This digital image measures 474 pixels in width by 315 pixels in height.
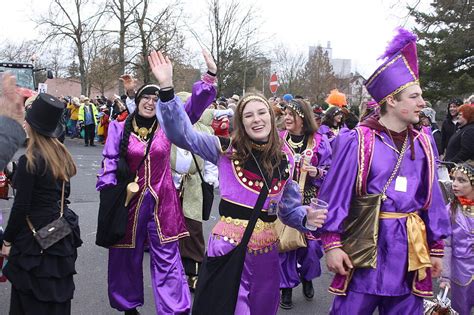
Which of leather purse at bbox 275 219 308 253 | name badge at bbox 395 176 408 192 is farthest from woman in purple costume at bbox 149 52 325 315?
leather purse at bbox 275 219 308 253

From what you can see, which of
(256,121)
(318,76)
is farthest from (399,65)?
(318,76)

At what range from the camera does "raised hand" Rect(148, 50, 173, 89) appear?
277 cm

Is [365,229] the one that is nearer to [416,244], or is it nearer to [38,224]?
[416,244]

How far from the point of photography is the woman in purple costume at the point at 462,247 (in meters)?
4.08

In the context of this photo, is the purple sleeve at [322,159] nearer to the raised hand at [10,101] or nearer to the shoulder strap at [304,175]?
the shoulder strap at [304,175]

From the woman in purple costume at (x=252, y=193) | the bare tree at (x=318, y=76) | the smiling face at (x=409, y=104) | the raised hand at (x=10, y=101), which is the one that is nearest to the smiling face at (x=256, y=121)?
the woman in purple costume at (x=252, y=193)

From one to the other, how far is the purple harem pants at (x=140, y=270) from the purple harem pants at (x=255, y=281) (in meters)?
1.23

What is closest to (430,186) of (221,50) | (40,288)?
(40,288)

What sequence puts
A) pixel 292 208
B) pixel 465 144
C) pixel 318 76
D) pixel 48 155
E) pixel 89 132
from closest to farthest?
pixel 292 208 < pixel 48 155 < pixel 465 144 < pixel 89 132 < pixel 318 76

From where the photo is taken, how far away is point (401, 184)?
2.96m

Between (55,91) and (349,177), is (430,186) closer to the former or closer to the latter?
(349,177)

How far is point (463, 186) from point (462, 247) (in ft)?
1.73

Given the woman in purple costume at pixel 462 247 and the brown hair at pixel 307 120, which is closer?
the woman in purple costume at pixel 462 247

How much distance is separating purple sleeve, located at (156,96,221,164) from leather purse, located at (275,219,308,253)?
1.86 metres
